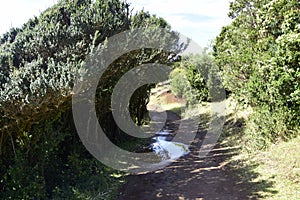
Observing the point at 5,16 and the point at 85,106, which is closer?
the point at 5,16

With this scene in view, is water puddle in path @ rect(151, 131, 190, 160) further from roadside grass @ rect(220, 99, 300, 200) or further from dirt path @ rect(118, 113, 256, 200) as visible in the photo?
roadside grass @ rect(220, 99, 300, 200)

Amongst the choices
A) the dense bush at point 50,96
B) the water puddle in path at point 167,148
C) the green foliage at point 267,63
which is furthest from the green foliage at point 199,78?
the dense bush at point 50,96

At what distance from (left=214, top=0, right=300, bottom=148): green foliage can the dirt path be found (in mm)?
1626

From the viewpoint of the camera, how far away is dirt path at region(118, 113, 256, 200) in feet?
18.3

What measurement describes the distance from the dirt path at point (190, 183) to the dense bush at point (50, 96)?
706mm

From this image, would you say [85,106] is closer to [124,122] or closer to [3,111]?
[3,111]

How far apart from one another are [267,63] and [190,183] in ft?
9.58

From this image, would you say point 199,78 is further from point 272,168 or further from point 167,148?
point 272,168

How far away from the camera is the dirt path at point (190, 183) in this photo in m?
5.57

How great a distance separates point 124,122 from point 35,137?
6035 millimetres

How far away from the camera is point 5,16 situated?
5.78 meters

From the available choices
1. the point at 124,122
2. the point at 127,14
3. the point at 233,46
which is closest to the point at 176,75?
the point at 124,122

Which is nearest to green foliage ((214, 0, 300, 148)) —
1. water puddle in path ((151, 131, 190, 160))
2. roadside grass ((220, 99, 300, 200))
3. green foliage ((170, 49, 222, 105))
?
roadside grass ((220, 99, 300, 200))

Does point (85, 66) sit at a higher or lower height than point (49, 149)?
higher
